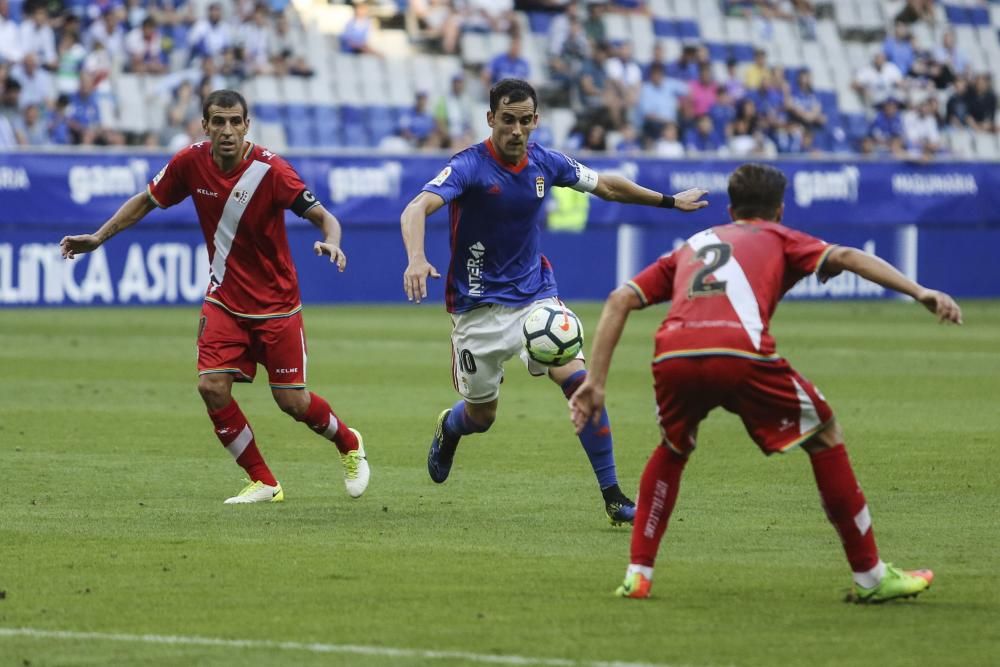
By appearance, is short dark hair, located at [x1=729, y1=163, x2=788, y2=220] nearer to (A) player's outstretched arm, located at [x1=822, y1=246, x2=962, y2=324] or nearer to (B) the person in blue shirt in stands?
(A) player's outstretched arm, located at [x1=822, y1=246, x2=962, y2=324]

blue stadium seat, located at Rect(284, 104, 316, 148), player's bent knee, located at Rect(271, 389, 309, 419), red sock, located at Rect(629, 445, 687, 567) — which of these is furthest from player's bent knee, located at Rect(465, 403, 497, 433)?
blue stadium seat, located at Rect(284, 104, 316, 148)

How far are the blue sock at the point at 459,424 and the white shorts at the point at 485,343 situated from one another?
261mm

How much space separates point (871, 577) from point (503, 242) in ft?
11.2

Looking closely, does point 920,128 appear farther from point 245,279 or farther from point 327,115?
point 245,279

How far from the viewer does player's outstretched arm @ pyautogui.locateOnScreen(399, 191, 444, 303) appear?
8078 mm

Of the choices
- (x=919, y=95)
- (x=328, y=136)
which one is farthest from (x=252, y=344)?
(x=919, y=95)

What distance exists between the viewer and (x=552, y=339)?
8992mm

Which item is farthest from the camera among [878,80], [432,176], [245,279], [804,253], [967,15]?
[967,15]

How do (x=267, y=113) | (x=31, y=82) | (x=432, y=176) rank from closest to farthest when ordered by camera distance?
Result: (x=31, y=82) → (x=432, y=176) → (x=267, y=113)

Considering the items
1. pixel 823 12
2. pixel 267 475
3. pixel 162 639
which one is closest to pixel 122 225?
pixel 267 475

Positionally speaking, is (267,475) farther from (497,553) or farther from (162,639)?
(162,639)

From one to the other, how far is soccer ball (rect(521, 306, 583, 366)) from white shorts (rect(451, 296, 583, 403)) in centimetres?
32

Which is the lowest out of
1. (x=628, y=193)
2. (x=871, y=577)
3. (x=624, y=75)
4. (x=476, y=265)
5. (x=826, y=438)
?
(x=871, y=577)

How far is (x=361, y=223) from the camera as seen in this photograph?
87.7ft
